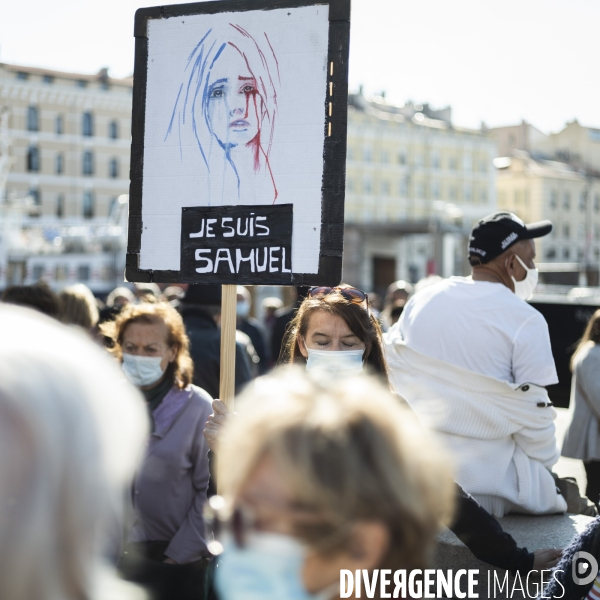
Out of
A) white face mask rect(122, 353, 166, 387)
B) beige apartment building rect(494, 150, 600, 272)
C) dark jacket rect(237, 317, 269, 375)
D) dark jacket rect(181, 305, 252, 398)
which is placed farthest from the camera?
beige apartment building rect(494, 150, 600, 272)

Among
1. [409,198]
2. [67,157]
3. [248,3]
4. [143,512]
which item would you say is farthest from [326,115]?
[409,198]

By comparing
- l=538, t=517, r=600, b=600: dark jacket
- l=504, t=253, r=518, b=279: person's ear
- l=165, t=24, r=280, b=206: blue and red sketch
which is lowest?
l=538, t=517, r=600, b=600: dark jacket

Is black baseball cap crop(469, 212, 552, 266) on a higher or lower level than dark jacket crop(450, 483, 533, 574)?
higher

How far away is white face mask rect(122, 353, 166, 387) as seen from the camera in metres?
4.07

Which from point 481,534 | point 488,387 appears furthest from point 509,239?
point 481,534

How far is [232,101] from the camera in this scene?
3.23 meters

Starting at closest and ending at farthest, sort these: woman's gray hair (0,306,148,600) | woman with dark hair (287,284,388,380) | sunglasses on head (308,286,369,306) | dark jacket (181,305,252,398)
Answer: woman's gray hair (0,306,148,600) < woman with dark hair (287,284,388,380) < sunglasses on head (308,286,369,306) < dark jacket (181,305,252,398)

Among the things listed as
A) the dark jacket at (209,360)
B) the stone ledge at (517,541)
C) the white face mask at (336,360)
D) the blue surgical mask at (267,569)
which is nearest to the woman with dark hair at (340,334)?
the white face mask at (336,360)

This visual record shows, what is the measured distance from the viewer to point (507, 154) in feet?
261

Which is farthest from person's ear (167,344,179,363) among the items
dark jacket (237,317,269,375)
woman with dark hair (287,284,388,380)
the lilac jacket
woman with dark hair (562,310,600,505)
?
dark jacket (237,317,269,375)

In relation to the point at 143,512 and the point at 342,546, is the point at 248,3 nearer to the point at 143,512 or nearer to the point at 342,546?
the point at 143,512

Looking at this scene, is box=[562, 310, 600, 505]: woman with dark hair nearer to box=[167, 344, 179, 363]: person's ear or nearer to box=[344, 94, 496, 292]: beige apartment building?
box=[167, 344, 179, 363]: person's ear

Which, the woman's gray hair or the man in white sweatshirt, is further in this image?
the man in white sweatshirt

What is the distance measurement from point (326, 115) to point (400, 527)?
6.64ft
